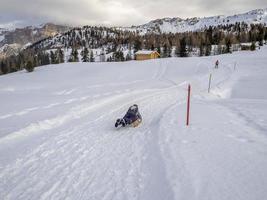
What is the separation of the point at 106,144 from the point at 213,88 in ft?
68.7

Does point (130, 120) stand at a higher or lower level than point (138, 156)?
higher

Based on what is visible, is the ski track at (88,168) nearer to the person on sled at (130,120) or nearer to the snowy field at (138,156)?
the snowy field at (138,156)

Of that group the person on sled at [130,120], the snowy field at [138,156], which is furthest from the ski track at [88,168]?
the person on sled at [130,120]

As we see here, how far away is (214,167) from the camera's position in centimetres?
722

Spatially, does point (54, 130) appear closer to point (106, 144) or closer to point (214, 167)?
point (106, 144)

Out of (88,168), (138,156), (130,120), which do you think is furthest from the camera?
(130,120)

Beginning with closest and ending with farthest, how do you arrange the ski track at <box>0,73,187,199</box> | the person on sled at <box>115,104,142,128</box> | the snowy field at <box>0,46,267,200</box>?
the snowy field at <box>0,46,267,200</box>, the ski track at <box>0,73,187,199</box>, the person on sled at <box>115,104,142,128</box>

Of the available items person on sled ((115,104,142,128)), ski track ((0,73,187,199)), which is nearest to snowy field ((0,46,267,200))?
ski track ((0,73,187,199))

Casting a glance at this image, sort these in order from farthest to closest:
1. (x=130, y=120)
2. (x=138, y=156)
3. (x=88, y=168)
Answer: (x=130, y=120) → (x=138, y=156) → (x=88, y=168)

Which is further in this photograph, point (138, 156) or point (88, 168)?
point (138, 156)

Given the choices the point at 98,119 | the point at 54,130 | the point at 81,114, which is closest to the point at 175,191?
the point at 54,130

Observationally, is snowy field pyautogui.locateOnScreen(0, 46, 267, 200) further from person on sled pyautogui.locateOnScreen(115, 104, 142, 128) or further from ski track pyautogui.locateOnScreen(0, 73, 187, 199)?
person on sled pyautogui.locateOnScreen(115, 104, 142, 128)

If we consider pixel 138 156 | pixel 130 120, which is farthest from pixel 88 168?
pixel 130 120

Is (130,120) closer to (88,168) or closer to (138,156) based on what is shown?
(138,156)
